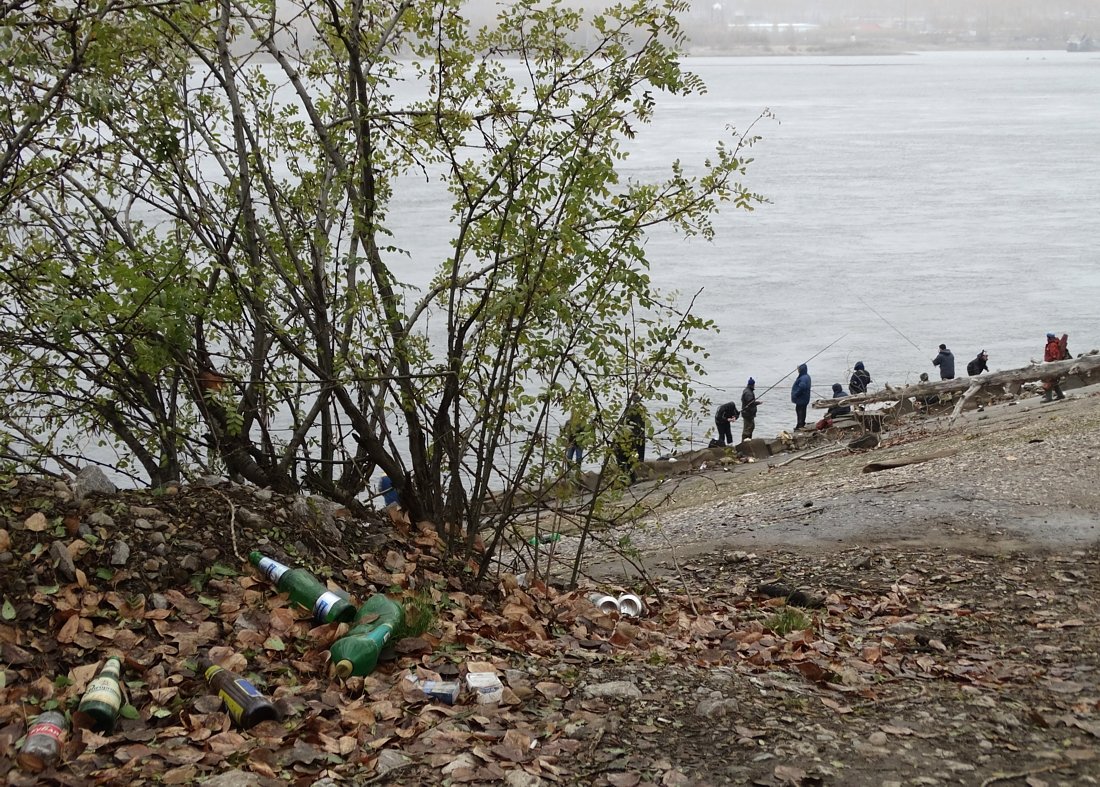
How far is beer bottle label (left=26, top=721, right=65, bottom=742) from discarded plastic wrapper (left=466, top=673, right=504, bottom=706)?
5.11ft

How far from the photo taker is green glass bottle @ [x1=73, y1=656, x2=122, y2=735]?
404 cm

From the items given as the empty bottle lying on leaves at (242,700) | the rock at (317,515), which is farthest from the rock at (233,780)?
the rock at (317,515)

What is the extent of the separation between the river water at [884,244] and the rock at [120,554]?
406cm

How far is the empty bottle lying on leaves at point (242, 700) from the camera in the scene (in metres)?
4.17

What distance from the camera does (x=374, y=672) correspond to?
4.82 meters

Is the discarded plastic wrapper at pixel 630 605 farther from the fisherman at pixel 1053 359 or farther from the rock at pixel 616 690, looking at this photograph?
the fisherman at pixel 1053 359

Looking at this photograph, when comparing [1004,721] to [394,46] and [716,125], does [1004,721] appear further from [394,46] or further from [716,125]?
[716,125]

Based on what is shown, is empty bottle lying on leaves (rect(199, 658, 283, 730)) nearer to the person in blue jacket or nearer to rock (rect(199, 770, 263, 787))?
rock (rect(199, 770, 263, 787))

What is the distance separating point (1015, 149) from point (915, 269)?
30.9 meters

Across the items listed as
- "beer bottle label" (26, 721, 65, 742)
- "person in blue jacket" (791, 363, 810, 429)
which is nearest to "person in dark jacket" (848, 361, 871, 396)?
"person in blue jacket" (791, 363, 810, 429)

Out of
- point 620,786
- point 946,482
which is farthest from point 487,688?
point 946,482

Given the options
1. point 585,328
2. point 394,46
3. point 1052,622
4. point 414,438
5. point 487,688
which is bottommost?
point 1052,622

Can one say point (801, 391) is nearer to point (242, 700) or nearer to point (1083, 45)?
point (242, 700)

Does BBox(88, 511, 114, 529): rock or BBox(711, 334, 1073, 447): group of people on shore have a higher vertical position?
BBox(88, 511, 114, 529): rock
